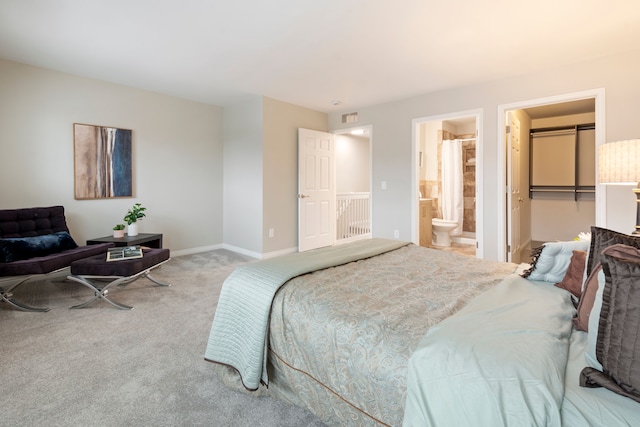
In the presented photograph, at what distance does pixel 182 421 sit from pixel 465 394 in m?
1.28

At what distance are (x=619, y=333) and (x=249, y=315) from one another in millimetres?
1356

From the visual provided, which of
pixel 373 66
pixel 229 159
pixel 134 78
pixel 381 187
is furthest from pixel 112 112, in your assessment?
pixel 381 187

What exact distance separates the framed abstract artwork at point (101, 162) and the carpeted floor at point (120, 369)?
1.48 metres

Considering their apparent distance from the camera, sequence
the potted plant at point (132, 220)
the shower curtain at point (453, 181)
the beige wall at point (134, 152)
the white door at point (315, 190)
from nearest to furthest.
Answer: the beige wall at point (134, 152) → the potted plant at point (132, 220) → the white door at point (315, 190) → the shower curtain at point (453, 181)

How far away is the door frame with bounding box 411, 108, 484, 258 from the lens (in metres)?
4.15

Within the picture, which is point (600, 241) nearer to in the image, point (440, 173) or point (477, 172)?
point (477, 172)

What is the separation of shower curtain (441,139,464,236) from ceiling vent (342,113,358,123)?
2.05 meters

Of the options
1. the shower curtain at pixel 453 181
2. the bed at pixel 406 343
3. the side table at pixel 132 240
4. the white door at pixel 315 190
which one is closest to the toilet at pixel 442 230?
the shower curtain at pixel 453 181

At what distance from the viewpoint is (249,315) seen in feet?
5.17

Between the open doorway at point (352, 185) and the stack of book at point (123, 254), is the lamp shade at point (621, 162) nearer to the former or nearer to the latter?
the open doorway at point (352, 185)

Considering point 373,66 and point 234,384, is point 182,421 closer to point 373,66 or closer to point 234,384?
point 234,384

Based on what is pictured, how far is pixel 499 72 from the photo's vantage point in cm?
374

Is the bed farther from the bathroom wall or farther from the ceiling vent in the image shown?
the bathroom wall

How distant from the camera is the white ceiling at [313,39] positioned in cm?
245
